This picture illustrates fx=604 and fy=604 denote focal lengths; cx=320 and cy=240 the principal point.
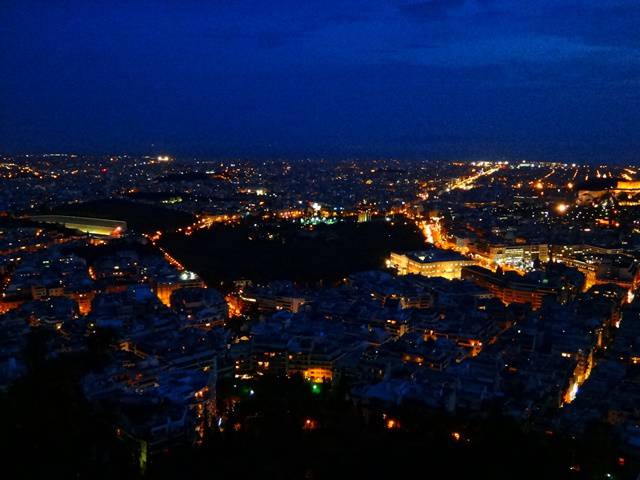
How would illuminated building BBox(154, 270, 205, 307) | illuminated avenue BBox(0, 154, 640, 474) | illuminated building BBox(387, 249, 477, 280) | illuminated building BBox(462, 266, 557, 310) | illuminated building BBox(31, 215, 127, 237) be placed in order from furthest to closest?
1. illuminated building BBox(31, 215, 127, 237)
2. illuminated building BBox(387, 249, 477, 280)
3. illuminated building BBox(154, 270, 205, 307)
4. illuminated building BBox(462, 266, 557, 310)
5. illuminated avenue BBox(0, 154, 640, 474)

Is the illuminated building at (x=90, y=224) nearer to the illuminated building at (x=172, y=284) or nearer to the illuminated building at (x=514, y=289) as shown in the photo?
the illuminated building at (x=172, y=284)

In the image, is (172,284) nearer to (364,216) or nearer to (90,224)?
(90,224)


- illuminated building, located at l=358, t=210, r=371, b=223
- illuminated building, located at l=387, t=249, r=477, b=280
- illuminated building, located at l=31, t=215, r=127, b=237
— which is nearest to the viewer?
illuminated building, located at l=387, t=249, r=477, b=280

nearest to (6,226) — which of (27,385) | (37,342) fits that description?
(37,342)

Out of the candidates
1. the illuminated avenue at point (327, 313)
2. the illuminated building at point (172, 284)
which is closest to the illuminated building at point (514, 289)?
the illuminated avenue at point (327, 313)

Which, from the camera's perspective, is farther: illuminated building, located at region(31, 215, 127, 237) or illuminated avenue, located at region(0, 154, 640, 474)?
illuminated building, located at region(31, 215, 127, 237)

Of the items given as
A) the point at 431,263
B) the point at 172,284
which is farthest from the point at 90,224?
the point at 431,263

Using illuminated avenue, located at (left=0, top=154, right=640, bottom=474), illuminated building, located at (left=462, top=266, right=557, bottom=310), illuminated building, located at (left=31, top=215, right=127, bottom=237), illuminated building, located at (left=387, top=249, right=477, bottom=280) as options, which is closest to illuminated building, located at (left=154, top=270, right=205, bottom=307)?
illuminated avenue, located at (left=0, top=154, right=640, bottom=474)

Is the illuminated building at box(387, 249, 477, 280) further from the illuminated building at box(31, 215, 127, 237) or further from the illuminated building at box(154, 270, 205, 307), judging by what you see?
the illuminated building at box(31, 215, 127, 237)

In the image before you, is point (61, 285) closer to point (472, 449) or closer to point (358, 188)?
point (472, 449)
